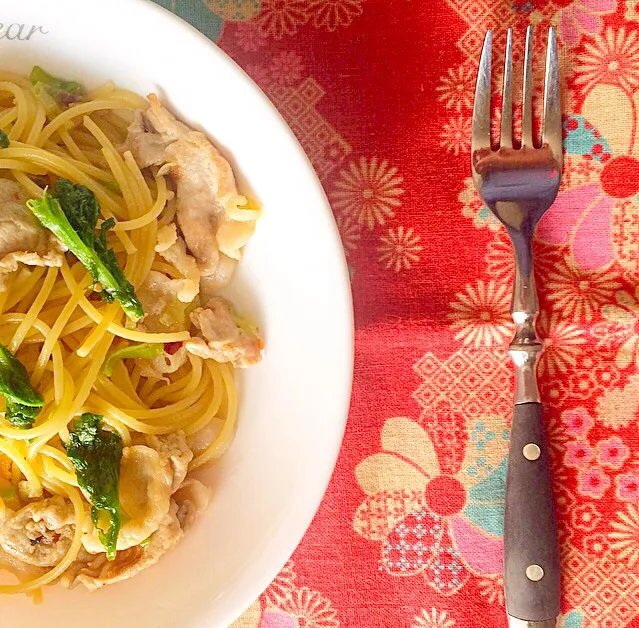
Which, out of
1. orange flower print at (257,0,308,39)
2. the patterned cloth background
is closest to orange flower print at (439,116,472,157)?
the patterned cloth background

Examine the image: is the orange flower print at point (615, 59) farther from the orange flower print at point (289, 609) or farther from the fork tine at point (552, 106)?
the orange flower print at point (289, 609)

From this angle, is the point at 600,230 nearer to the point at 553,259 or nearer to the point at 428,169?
the point at 553,259

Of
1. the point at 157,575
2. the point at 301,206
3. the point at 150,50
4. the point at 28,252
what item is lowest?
the point at 157,575

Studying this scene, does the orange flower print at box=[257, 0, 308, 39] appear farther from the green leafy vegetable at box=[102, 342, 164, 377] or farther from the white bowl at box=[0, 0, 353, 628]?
the green leafy vegetable at box=[102, 342, 164, 377]

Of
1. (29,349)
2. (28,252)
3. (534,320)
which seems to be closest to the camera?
(28,252)

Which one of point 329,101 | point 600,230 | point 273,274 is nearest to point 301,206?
point 273,274
